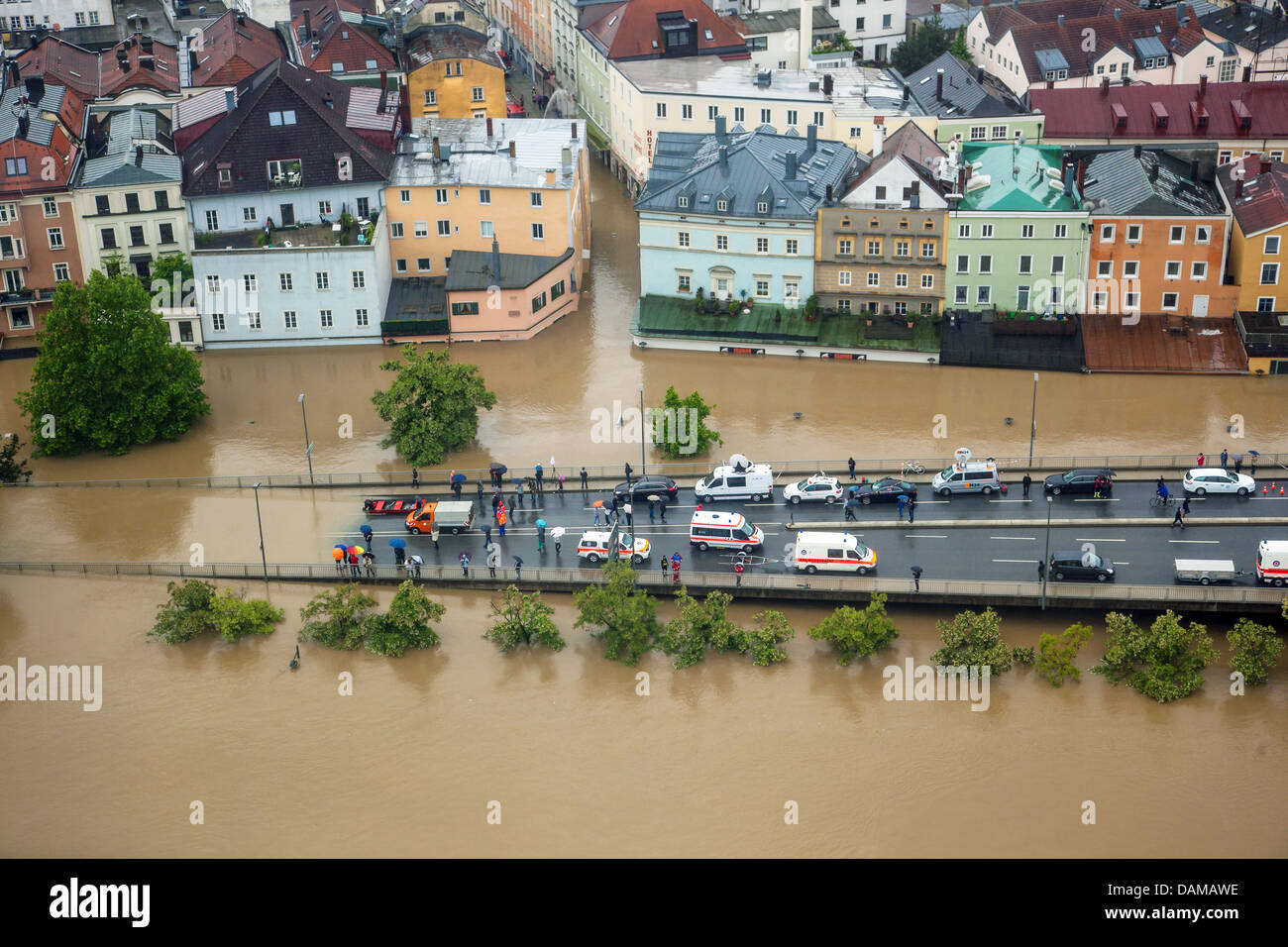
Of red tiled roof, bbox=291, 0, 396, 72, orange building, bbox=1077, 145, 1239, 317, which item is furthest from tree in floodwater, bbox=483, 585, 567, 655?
red tiled roof, bbox=291, 0, 396, 72

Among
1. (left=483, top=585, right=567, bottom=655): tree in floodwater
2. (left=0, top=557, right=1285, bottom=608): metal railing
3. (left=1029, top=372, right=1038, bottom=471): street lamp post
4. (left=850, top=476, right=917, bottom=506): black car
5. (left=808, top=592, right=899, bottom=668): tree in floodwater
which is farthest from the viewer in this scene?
(left=1029, top=372, right=1038, bottom=471): street lamp post

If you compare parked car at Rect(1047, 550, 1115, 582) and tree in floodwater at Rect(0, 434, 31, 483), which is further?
tree in floodwater at Rect(0, 434, 31, 483)

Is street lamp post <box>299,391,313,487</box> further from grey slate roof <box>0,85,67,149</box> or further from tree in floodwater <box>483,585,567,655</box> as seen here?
grey slate roof <box>0,85,67,149</box>

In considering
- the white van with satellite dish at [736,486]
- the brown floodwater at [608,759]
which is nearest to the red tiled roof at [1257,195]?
the brown floodwater at [608,759]

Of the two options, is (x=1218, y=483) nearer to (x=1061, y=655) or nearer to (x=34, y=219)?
(x=1061, y=655)

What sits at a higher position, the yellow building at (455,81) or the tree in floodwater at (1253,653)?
the yellow building at (455,81)

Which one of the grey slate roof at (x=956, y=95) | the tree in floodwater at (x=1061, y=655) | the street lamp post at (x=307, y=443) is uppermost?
the grey slate roof at (x=956, y=95)

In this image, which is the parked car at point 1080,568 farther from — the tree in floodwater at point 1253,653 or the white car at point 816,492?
the white car at point 816,492
